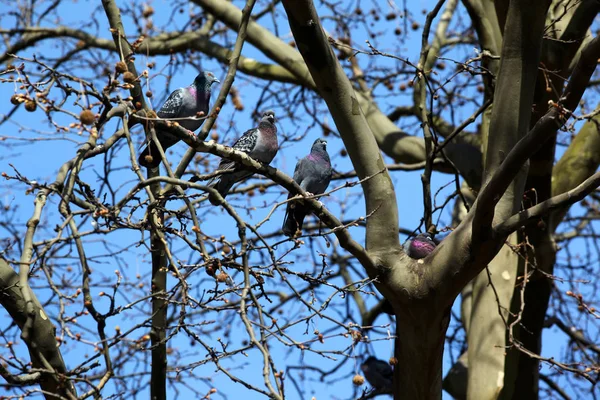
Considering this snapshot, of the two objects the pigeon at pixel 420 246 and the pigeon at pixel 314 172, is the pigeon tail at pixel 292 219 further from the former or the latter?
the pigeon at pixel 420 246

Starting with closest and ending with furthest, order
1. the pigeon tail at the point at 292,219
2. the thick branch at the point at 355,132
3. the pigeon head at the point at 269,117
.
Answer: the thick branch at the point at 355,132, the pigeon tail at the point at 292,219, the pigeon head at the point at 269,117

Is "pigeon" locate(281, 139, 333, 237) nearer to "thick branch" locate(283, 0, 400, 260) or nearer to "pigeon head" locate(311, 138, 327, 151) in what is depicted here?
"pigeon head" locate(311, 138, 327, 151)

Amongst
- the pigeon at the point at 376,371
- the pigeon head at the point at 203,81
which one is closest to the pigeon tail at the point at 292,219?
the pigeon head at the point at 203,81

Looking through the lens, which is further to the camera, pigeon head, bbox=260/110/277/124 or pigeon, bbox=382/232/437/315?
pigeon head, bbox=260/110/277/124

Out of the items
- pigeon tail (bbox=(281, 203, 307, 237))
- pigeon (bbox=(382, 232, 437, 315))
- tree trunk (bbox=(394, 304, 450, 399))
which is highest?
pigeon tail (bbox=(281, 203, 307, 237))

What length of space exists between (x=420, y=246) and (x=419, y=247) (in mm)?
12

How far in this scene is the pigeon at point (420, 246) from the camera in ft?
14.3

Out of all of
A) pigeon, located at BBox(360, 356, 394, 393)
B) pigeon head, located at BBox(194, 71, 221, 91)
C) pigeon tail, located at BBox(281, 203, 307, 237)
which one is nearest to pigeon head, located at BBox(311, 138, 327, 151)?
pigeon tail, located at BBox(281, 203, 307, 237)

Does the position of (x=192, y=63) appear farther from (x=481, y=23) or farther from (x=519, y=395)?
(x=519, y=395)

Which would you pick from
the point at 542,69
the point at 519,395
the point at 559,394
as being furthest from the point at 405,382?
the point at 559,394

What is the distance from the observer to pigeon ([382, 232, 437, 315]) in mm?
4344

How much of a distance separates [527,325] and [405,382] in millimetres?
1519

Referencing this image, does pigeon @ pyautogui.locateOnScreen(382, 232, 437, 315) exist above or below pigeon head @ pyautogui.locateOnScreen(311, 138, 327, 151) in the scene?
below

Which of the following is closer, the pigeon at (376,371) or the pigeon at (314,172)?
the pigeon at (314,172)
